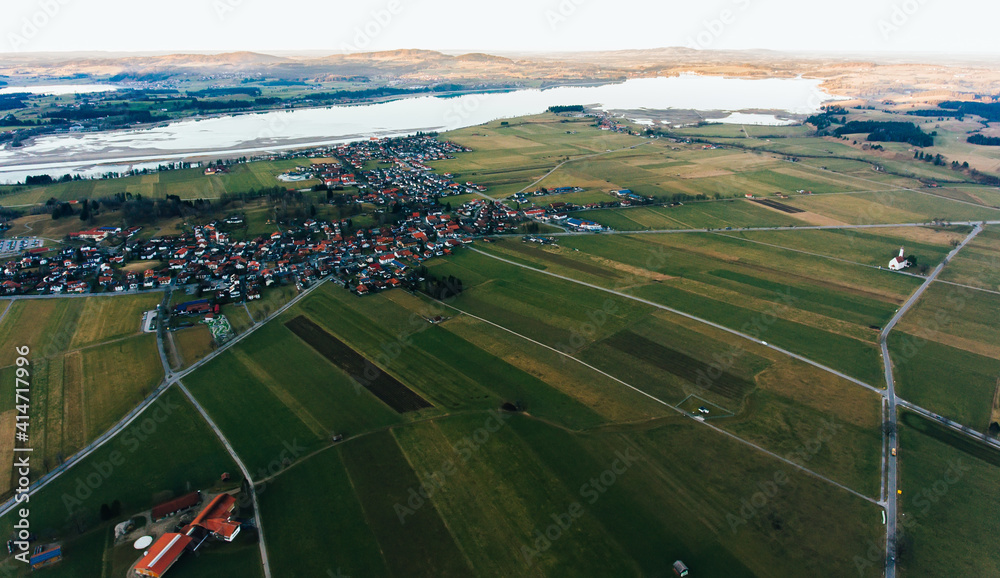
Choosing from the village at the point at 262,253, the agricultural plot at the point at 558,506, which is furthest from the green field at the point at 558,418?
the village at the point at 262,253

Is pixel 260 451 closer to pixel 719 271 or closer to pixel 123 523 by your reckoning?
pixel 123 523

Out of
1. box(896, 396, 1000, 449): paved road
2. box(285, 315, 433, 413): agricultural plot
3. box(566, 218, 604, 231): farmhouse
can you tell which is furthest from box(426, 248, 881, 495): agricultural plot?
box(566, 218, 604, 231): farmhouse

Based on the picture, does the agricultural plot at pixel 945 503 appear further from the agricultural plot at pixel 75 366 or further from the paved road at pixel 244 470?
the agricultural plot at pixel 75 366

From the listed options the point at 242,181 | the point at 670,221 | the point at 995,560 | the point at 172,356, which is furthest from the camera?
the point at 242,181

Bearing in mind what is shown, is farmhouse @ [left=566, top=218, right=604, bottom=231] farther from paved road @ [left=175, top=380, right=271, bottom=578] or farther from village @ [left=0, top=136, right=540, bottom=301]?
paved road @ [left=175, top=380, right=271, bottom=578]

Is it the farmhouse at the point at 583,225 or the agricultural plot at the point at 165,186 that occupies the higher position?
the agricultural plot at the point at 165,186

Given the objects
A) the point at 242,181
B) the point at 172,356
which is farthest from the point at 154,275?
the point at 242,181
